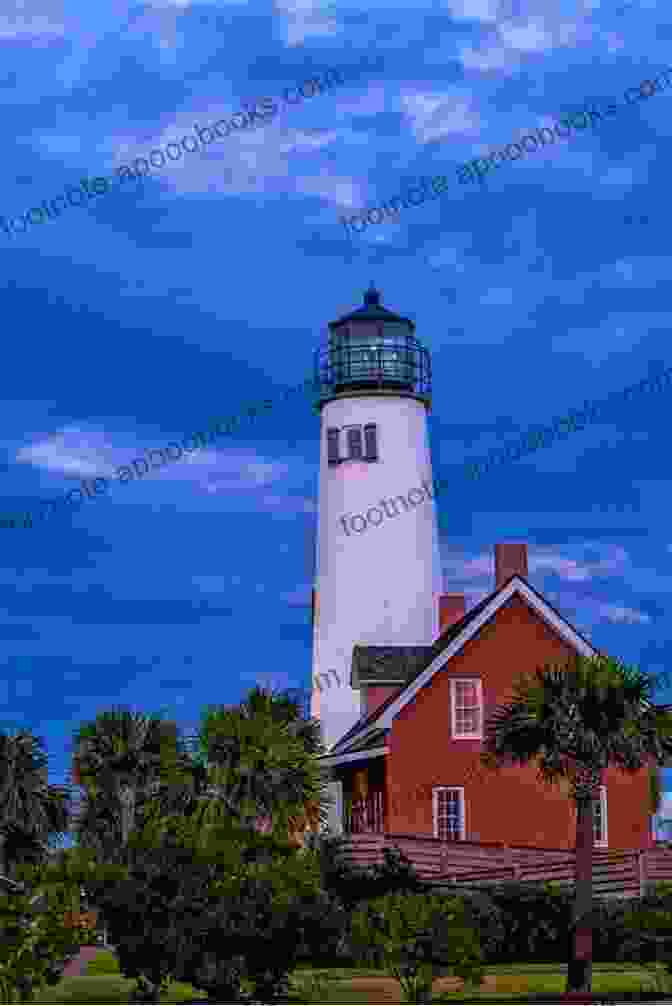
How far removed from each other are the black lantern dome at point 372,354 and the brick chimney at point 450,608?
29.7 ft

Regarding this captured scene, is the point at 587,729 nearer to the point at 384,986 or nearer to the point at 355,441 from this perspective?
the point at 384,986

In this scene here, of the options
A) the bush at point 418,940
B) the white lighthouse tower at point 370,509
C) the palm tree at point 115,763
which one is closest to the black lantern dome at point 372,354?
the white lighthouse tower at point 370,509

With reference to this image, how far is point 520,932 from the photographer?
4281cm

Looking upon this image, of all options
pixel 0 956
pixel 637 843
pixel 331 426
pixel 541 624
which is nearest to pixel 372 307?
pixel 331 426

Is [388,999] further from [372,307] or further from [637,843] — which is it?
[372,307]

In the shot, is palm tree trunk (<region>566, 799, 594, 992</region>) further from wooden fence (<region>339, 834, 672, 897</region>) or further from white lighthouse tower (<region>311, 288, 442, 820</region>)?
white lighthouse tower (<region>311, 288, 442, 820</region>)

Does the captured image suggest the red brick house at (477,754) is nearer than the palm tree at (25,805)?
Yes

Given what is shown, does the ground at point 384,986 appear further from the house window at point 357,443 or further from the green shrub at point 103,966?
the house window at point 357,443

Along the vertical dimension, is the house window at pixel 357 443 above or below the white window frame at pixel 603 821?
above

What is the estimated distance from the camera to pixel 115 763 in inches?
2151

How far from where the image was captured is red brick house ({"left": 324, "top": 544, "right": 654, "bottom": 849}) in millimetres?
53750

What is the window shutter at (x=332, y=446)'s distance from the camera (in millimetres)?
69750

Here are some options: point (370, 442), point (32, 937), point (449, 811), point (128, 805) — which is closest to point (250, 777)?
point (128, 805)

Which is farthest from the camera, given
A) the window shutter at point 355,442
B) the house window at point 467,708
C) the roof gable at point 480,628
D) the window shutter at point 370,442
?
the window shutter at point 355,442
